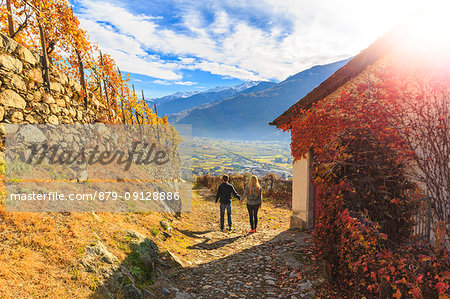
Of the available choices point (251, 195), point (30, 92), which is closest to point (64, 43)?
point (30, 92)

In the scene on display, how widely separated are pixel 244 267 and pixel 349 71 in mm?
6269

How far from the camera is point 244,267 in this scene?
6.22 m

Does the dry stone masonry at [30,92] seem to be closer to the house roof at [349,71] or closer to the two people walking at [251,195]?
the two people walking at [251,195]

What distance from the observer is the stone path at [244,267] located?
497 centimetres

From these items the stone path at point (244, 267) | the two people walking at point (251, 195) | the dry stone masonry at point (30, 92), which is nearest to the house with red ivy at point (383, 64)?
the stone path at point (244, 267)

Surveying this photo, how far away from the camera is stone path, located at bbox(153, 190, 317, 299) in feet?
16.3

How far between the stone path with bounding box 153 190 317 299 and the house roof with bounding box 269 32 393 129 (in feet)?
14.1

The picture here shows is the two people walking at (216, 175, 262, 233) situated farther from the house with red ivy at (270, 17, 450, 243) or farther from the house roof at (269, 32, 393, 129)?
the house roof at (269, 32, 393, 129)

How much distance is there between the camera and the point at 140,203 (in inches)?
319

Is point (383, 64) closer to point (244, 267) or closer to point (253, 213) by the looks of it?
point (244, 267)

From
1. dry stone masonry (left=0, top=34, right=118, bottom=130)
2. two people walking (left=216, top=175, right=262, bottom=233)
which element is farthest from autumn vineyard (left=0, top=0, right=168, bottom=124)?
two people walking (left=216, top=175, right=262, bottom=233)

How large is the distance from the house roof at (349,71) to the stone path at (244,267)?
429cm

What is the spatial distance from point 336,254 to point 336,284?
1.94 ft

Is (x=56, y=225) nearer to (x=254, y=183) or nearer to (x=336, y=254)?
(x=336, y=254)
